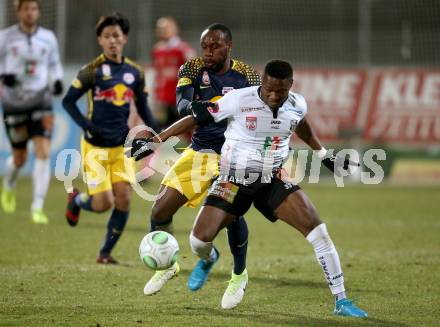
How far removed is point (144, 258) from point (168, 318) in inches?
21.2

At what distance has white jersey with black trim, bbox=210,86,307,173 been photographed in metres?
6.78

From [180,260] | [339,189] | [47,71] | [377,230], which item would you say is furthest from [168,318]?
[339,189]

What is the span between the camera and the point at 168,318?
6480mm

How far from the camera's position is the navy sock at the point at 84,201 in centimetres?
983

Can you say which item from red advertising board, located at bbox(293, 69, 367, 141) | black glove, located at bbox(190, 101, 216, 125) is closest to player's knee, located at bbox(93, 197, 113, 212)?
black glove, located at bbox(190, 101, 216, 125)

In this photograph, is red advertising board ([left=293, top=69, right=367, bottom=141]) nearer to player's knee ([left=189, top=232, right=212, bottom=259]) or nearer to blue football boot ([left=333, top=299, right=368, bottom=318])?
player's knee ([left=189, top=232, right=212, bottom=259])

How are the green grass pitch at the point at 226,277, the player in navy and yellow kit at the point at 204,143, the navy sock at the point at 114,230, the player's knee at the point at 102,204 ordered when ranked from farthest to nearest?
the player's knee at the point at 102,204
the navy sock at the point at 114,230
the player in navy and yellow kit at the point at 204,143
the green grass pitch at the point at 226,277

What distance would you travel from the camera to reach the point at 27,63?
12.9 metres

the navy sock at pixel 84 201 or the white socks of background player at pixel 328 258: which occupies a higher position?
the white socks of background player at pixel 328 258

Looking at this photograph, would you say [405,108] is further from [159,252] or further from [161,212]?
[159,252]

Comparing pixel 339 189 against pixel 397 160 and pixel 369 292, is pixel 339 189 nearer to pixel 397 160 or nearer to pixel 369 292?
pixel 397 160

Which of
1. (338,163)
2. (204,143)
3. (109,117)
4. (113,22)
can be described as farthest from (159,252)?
(113,22)

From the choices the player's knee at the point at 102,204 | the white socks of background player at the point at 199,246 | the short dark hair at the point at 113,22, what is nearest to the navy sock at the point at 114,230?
the player's knee at the point at 102,204

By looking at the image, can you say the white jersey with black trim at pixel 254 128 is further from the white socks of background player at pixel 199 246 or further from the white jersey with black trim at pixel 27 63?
the white jersey with black trim at pixel 27 63
